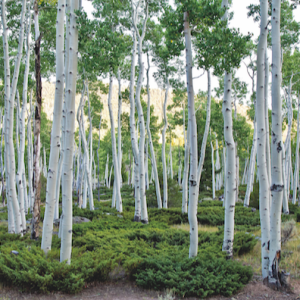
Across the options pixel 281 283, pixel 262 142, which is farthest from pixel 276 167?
pixel 281 283

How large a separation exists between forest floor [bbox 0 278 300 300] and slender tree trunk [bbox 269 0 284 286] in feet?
0.92

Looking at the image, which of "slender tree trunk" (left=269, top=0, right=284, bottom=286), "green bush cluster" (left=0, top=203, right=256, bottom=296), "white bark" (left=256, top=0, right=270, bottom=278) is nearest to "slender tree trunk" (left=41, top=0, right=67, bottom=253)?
"green bush cluster" (left=0, top=203, right=256, bottom=296)

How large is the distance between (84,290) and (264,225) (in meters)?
3.42

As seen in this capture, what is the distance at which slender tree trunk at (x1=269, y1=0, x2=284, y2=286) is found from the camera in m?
4.59

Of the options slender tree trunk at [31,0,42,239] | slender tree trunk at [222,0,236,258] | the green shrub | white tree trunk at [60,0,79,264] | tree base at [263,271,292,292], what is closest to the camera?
the green shrub

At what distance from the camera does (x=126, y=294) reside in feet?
14.8

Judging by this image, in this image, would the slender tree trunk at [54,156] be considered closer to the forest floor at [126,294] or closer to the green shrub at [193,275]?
the forest floor at [126,294]

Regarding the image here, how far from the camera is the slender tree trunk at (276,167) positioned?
459cm

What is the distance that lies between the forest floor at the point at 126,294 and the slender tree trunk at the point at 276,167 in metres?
0.28

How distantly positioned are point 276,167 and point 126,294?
3254 mm

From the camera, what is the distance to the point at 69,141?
Result: 479cm

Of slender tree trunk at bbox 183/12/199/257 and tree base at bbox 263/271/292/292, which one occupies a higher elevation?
slender tree trunk at bbox 183/12/199/257

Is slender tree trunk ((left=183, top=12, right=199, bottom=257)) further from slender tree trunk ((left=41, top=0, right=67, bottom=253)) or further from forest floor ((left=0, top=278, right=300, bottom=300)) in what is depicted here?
slender tree trunk ((left=41, top=0, right=67, bottom=253))

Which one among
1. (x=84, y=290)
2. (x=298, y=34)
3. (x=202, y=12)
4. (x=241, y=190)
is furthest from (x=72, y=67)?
(x=241, y=190)
